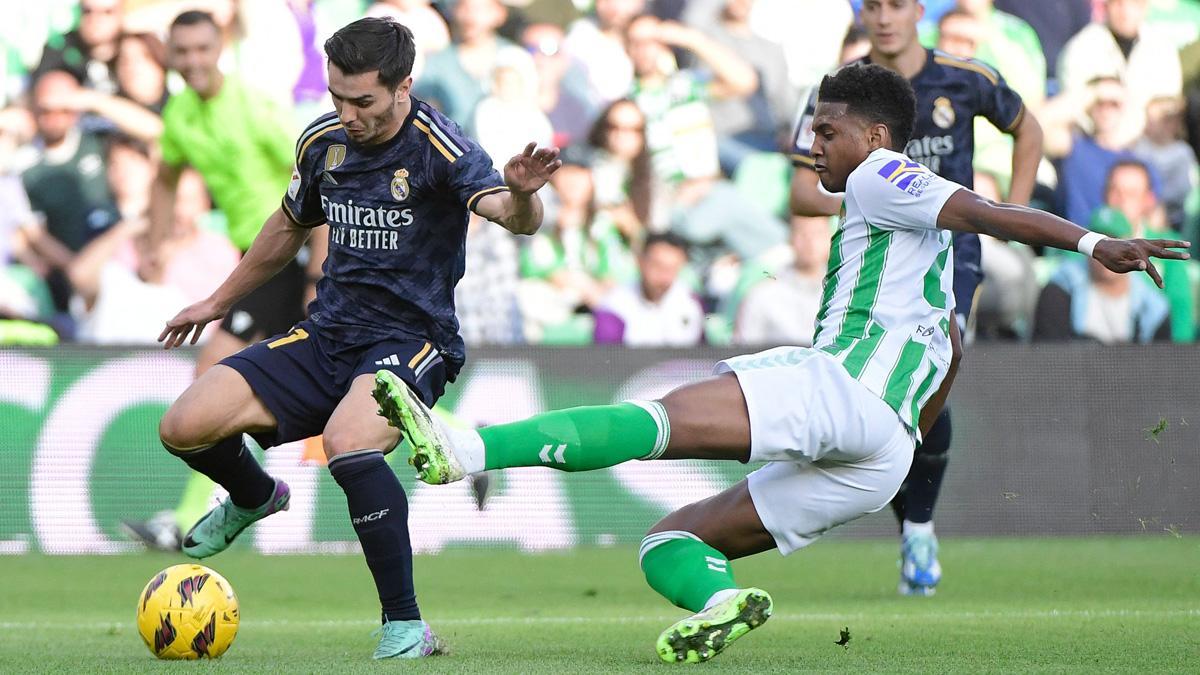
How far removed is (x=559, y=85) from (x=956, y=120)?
218 inches

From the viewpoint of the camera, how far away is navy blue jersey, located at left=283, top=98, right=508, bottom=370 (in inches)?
230

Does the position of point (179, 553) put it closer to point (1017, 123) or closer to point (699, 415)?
point (1017, 123)

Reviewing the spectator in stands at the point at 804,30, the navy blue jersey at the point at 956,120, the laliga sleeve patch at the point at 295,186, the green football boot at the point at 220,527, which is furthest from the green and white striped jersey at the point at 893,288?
the spectator in stands at the point at 804,30

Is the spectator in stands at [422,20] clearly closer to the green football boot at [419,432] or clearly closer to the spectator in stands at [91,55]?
the spectator in stands at [91,55]

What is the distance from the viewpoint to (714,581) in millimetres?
5059

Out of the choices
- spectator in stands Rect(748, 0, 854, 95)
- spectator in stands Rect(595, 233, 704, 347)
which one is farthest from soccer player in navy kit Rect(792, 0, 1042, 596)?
spectator in stands Rect(748, 0, 854, 95)

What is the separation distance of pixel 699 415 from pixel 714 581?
1.73 feet

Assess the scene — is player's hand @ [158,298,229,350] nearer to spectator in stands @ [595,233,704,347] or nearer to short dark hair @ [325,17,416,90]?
short dark hair @ [325,17,416,90]

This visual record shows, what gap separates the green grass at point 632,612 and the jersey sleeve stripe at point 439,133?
166 centimetres

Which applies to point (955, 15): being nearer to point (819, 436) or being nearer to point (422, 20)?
point (422, 20)

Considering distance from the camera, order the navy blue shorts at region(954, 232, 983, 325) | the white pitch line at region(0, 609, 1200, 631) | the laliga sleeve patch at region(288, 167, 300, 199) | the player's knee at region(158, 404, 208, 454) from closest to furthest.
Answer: the player's knee at region(158, 404, 208, 454)
the laliga sleeve patch at region(288, 167, 300, 199)
the white pitch line at region(0, 609, 1200, 631)
the navy blue shorts at region(954, 232, 983, 325)

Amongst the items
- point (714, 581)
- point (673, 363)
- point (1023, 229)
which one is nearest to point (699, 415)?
point (714, 581)

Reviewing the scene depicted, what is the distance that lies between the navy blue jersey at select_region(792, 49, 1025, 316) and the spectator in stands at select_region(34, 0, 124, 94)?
657 centimetres

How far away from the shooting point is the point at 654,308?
12328 mm
